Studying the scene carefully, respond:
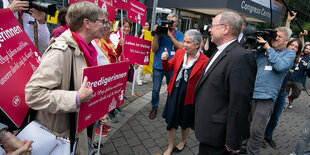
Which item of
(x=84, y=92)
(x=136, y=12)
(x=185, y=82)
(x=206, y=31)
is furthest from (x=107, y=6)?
(x=84, y=92)

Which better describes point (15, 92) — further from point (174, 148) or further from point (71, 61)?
point (174, 148)

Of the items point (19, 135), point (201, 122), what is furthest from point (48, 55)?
point (201, 122)

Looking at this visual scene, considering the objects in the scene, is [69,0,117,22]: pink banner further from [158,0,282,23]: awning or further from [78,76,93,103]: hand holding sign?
[158,0,282,23]: awning

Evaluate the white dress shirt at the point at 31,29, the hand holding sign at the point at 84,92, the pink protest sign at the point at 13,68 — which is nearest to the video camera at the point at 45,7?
the pink protest sign at the point at 13,68

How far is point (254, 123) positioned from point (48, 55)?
2909mm

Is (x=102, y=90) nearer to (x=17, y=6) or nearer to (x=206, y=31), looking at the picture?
(x=17, y=6)

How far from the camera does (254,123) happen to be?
291 cm

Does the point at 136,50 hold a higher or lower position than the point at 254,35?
lower

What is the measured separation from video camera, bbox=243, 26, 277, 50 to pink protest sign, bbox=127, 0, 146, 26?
2651mm

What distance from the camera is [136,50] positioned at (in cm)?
446

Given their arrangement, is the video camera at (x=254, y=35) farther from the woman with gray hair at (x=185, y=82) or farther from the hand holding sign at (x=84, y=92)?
the hand holding sign at (x=84, y=92)

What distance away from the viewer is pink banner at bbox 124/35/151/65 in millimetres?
4225

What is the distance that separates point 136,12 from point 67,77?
3500 millimetres

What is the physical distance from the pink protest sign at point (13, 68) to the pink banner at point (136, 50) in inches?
103
